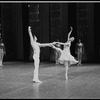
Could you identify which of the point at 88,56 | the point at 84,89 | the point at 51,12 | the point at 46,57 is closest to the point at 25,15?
the point at 51,12

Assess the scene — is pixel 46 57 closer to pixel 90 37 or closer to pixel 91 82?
pixel 90 37

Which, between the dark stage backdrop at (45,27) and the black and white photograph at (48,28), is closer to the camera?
the black and white photograph at (48,28)

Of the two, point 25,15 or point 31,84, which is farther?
point 25,15

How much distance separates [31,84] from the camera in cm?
1226

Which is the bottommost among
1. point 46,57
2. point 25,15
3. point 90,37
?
point 46,57

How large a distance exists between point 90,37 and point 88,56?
1532 mm

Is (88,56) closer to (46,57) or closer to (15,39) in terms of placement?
(46,57)

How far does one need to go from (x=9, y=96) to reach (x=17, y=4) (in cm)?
1829

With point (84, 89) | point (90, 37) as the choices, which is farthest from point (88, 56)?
point (84, 89)

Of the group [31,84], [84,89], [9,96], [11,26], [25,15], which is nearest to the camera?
[9,96]

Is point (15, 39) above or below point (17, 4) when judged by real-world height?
below

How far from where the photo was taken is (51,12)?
2600 cm

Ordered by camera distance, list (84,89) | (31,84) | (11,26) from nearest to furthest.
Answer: (84,89)
(31,84)
(11,26)

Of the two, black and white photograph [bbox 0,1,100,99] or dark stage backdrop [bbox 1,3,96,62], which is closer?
black and white photograph [bbox 0,1,100,99]
